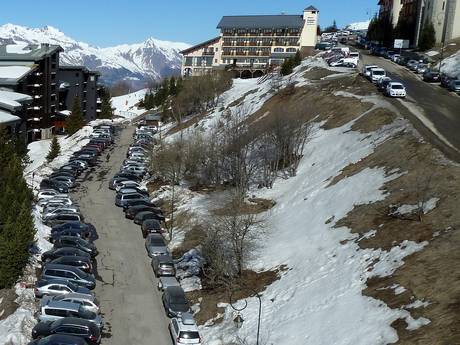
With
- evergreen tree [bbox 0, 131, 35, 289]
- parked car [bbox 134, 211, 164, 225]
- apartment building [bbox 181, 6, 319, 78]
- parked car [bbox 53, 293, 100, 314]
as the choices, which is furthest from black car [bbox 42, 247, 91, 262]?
apartment building [bbox 181, 6, 319, 78]

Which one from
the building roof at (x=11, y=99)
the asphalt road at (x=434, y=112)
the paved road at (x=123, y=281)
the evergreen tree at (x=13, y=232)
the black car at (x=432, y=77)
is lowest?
the paved road at (x=123, y=281)

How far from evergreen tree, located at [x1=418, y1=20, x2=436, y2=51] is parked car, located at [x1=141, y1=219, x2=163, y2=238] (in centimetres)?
8245

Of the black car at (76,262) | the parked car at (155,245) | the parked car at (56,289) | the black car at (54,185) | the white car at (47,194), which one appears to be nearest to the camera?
the parked car at (56,289)

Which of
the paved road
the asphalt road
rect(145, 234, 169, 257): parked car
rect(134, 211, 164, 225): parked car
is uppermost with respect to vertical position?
the asphalt road

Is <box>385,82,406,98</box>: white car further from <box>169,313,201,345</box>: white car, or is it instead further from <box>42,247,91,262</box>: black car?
<box>169,313,201,345</box>: white car

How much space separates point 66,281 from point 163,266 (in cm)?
686

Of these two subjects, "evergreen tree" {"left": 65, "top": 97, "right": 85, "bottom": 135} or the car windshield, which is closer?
the car windshield

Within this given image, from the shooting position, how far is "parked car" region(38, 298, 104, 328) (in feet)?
95.0

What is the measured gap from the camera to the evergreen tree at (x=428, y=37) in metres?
105

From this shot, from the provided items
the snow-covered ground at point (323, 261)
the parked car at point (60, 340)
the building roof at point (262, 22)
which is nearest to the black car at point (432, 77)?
the snow-covered ground at point (323, 261)

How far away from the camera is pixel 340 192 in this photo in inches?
1585

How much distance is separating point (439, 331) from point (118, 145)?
7150cm

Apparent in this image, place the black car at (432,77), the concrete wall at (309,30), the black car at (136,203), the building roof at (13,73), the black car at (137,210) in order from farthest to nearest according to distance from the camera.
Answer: the concrete wall at (309,30) < the building roof at (13,73) < the black car at (432,77) < the black car at (136,203) < the black car at (137,210)

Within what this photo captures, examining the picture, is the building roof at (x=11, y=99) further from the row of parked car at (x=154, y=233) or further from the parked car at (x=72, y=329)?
the parked car at (x=72, y=329)
